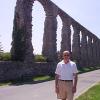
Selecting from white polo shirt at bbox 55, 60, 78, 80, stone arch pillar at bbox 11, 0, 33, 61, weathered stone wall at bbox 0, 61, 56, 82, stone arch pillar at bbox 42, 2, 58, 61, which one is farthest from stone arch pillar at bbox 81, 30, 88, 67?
white polo shirt at bbox 55, 60, 78, 80

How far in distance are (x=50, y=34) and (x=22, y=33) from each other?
10.6m

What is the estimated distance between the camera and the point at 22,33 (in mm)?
34000

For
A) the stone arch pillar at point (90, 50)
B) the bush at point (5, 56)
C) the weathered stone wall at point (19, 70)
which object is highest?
the stone arch pillar at point (90, 50)

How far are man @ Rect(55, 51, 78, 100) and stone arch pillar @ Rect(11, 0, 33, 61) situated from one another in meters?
21.9

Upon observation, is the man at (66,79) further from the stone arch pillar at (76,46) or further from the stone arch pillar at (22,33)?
the stone arch pillar at (76,46)

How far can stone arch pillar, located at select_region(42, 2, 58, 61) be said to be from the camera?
4422 centimetres

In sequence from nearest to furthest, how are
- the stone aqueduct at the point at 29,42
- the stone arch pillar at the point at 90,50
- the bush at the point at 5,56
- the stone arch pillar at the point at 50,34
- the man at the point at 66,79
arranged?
the man at the point at 66,79, the stone aqueduct at the point at 29,42, the bush at the point at 5,56, the stone arch pillar at the point at 50,34, the stone arch pillar at the point at 90,50

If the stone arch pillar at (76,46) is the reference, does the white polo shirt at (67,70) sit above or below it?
below

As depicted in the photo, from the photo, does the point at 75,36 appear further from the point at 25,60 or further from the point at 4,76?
the point at 4,76

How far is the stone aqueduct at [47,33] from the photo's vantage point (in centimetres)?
3384

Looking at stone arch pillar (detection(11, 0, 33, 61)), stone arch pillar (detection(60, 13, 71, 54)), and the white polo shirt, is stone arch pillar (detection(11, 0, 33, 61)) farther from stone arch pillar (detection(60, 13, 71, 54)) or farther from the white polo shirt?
the white polo shirt

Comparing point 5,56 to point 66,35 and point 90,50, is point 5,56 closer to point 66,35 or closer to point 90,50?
→ point 66,35

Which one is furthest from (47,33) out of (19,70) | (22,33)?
(19,70)

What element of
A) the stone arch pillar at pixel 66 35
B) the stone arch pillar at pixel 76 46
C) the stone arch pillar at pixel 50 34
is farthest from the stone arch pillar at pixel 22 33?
the stone arch pillar at pixel 76 46
